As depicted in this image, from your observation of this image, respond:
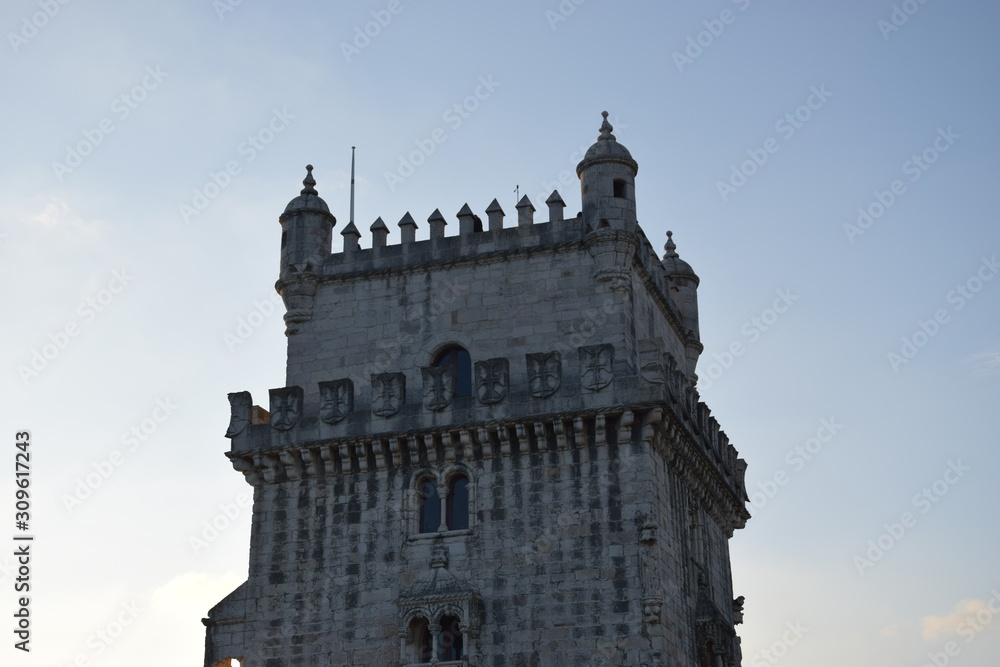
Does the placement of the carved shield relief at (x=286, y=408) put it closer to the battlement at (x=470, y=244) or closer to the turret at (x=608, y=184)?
the battlement at (x=470, y=244)

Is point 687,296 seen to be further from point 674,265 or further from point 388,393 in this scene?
point 388,393

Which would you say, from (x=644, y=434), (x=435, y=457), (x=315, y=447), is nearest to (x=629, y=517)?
(x=644, y=434)

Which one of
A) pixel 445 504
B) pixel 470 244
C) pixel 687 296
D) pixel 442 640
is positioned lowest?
pixel 442 640

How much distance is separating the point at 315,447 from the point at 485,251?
7128 mm

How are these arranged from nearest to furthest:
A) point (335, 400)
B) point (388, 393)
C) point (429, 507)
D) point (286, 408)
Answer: point (429, 507) → point (388, 393) → point (335, 400) → point (286, 408)

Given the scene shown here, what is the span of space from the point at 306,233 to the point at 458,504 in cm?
962

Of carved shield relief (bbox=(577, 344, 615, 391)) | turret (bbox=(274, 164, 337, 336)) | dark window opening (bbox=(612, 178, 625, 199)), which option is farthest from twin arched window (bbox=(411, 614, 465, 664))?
dark window opening (bbox=(612, 178, 625, 199))

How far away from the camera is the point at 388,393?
39.7 metres

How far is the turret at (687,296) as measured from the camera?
4741 cm

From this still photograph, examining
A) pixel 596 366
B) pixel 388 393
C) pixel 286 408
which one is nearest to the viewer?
pixel 596 366

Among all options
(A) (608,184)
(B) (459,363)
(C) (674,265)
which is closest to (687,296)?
(C) (674,265)

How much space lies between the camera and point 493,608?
37.0 m

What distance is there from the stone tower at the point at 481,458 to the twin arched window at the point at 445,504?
0.06 m

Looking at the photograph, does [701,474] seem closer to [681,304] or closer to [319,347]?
[681,304]
